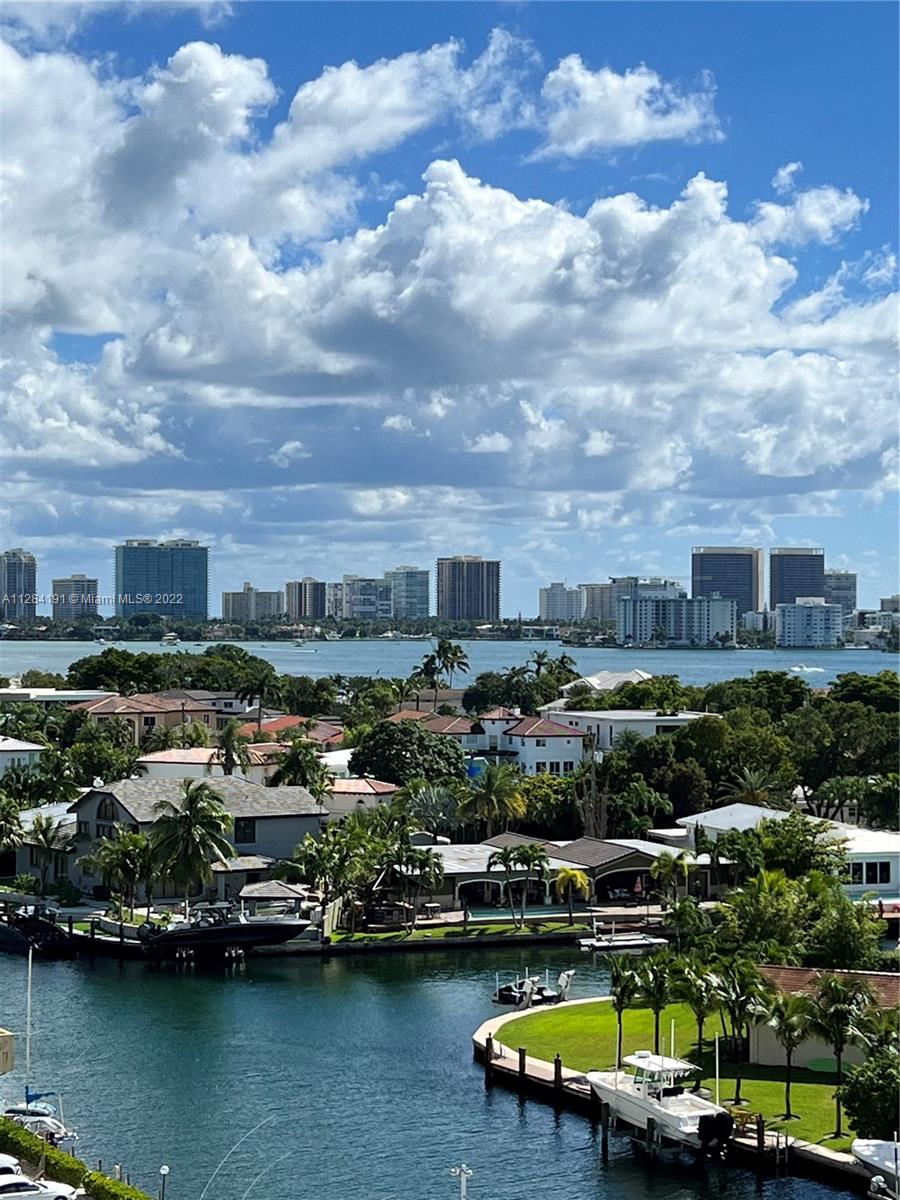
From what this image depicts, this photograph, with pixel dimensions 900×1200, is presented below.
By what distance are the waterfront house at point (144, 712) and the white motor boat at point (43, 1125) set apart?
82190 mm

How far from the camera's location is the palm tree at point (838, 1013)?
40375 millimetres

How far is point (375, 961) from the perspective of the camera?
62281 mm

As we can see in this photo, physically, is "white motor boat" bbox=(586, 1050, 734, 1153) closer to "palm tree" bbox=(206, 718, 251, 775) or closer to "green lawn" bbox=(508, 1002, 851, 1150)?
"green lawn" bbox=(508, 1002, 851, 1150)

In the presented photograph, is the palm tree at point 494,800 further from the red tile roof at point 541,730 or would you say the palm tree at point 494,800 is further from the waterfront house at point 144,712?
the waterfront house at point 144,712

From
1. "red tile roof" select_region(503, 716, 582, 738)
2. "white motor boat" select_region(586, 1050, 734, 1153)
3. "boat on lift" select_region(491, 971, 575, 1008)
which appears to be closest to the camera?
"white motor boat" select_region(586, 1050, 734, 1153)

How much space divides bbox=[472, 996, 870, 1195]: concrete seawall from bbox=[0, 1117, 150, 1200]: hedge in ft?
42.2

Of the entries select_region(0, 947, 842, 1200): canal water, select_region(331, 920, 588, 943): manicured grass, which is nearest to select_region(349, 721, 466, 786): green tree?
select_region(331, 920, 588, 943): manicured grass

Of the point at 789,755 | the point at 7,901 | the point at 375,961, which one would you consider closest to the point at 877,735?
the point at 789,755

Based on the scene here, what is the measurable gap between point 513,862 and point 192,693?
→ 8386 cm

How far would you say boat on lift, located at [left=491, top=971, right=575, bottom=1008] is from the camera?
2096 inches

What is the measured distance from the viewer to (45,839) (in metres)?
73.4

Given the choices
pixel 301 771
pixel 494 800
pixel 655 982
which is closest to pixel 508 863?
pixel 494 800

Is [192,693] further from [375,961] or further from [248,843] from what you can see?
[375,961]

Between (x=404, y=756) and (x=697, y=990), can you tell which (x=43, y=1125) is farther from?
(x=404, y=756)
